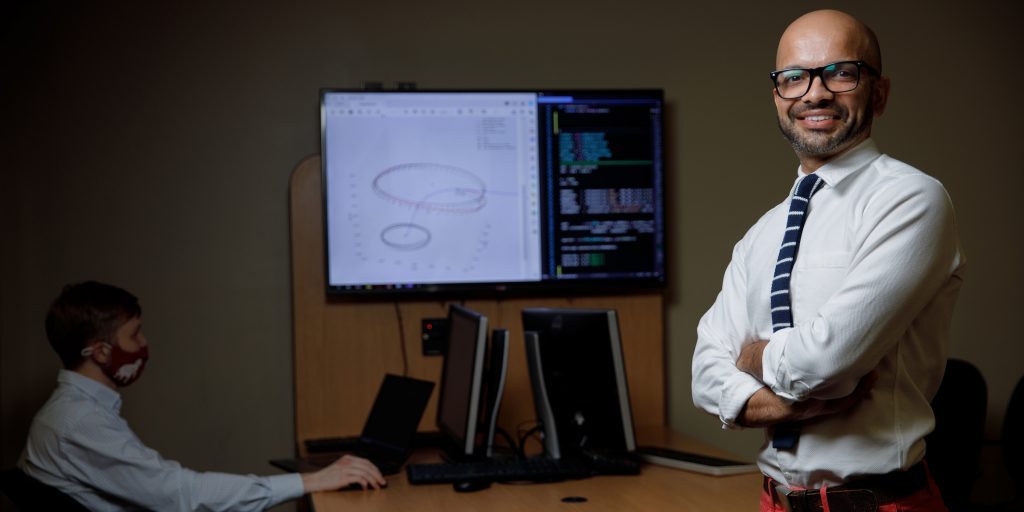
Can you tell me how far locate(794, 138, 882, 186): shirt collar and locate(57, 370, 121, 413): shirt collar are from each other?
1.87 m

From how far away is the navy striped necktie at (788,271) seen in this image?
160 centimetres

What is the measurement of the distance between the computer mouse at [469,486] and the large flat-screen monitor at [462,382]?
0.70 feet

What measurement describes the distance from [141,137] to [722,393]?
2.20 m

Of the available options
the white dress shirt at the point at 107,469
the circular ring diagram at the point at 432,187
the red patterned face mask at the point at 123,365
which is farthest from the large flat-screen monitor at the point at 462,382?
the red patterned face mask at the point at 123,365

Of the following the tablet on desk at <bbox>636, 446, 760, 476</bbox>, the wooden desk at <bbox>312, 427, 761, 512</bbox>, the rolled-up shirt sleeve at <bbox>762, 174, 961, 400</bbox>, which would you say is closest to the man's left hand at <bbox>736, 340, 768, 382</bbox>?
the rolled-up shirt sleeve at <bbox>762, 174, 961, 400</bbox>

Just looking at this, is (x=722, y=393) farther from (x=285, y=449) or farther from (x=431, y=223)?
(x=285, y=449)

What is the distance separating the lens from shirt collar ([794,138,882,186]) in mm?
1617

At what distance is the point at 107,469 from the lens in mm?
2408

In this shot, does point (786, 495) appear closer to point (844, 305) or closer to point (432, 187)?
point (844, 305)

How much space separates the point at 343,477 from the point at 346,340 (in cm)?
74

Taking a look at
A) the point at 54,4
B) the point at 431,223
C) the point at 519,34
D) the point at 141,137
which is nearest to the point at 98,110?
the point at 141,137

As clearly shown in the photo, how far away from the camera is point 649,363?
3336 millimetres

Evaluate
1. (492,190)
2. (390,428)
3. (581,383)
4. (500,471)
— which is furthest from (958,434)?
(390,428)

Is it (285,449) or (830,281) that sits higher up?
(830,281)
